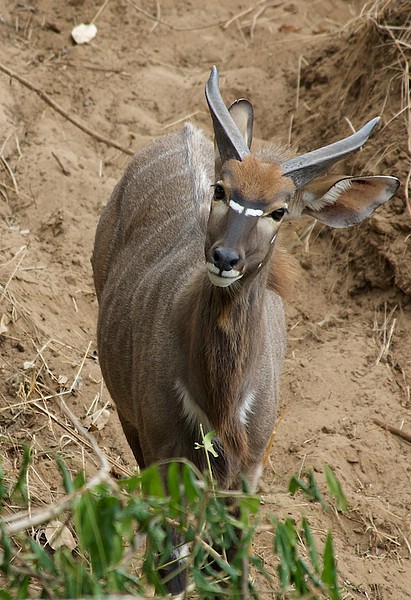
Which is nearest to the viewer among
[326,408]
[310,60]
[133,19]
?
[326,408]

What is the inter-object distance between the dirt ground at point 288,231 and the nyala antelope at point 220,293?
2.86 ft

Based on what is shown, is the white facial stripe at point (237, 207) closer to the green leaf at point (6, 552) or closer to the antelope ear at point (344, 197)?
the antelope ear at point (344, 197)

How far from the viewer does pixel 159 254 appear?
19.7ft

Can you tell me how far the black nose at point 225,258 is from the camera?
4.42m

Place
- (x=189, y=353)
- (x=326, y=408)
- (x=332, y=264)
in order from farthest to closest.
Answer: (x=332, y=264) → (x=326, y=408) → (x=189, y=353)

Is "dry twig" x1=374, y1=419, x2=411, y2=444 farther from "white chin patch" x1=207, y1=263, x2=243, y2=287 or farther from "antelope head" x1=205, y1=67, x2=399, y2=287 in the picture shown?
"white chin patch" x1=207, y1=263, x2=243, y2=287

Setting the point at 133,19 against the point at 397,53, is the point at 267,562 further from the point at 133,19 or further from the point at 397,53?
the point at 133,19

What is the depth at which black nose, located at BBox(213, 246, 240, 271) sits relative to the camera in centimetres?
442

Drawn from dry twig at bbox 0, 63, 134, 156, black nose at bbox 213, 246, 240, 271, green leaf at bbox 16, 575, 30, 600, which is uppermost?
black nose at bbox 213, 246, 240, 271

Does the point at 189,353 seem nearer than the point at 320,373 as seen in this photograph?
Yes

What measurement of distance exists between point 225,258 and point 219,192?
46cm

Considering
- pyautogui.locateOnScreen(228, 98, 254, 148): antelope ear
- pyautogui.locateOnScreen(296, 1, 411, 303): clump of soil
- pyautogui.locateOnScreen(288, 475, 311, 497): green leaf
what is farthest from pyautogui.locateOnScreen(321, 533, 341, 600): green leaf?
pyautogui.locateOnScreen(296, 1, 411, 303): clump of soil

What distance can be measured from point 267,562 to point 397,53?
4.50 meters

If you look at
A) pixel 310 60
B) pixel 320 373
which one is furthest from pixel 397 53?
pixel 320 373
